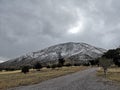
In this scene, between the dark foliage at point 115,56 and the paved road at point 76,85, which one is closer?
the paved road at point 76,85

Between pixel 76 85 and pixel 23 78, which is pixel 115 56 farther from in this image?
pixel 76 85

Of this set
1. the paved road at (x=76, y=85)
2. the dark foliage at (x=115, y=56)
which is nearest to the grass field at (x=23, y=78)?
the paved road at (x=76, y=85)

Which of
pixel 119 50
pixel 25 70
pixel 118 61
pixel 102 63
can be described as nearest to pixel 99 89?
pixel 102 63

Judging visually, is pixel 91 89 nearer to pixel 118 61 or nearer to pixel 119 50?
pixel 118 61

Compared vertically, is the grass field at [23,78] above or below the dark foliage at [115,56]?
below

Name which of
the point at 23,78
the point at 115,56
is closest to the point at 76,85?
the point at 23,78

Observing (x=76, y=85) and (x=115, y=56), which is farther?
(x=115, y=56)

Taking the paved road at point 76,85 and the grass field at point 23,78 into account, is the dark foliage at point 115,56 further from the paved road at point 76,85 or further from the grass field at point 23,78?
the paved road at point 76,85

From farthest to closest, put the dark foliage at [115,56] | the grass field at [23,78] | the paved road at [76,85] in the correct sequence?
the dark foliage at [115,56], the grass field at [23,78], the paved road at [76,85]

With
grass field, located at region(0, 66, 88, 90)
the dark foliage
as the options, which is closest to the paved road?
grass field, located at region(0, 66, 88, 90)

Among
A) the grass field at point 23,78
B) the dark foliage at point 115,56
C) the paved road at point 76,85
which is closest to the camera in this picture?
the paved road at point 76,85

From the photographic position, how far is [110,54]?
17112 centimetres

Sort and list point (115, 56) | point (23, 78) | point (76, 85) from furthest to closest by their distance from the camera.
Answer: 1. point (115, 56)
2. point (23, 78)
3. point (76, 85)

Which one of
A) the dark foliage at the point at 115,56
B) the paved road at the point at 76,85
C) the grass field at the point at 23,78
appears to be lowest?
the paved road at the point at 76,85
